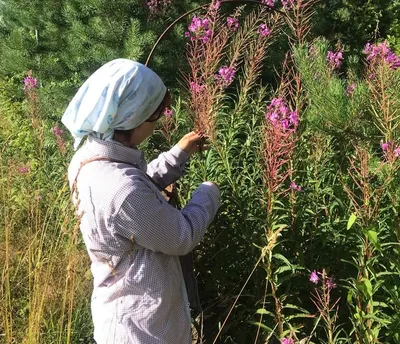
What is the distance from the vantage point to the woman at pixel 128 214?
5.75ft

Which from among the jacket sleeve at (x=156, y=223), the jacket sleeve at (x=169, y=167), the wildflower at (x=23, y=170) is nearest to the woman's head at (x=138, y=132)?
the jacket sleeve at (x=156, y=223)

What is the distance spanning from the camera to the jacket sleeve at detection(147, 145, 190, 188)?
223cm

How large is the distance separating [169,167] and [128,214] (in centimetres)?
55

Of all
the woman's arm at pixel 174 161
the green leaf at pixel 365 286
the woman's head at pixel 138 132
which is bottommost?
the green leaf at pixel 365 286

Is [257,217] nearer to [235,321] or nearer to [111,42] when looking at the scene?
[235,321]

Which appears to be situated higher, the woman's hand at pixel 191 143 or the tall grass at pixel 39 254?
the woman's hand at pixel 191 143

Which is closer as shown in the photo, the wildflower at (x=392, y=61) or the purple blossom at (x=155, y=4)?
the wildflower at (x=392, y=61)

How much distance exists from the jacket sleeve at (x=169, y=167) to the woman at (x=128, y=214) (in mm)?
281

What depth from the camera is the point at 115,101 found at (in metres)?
1.75

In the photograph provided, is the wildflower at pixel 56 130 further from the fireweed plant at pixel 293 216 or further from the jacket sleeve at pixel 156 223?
the jacket sleeve at pixel 156 223

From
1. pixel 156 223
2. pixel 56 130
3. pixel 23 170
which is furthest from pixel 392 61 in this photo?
pixel 23 170

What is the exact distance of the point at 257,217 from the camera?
2.42 metres

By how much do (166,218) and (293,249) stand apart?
3.03 ft

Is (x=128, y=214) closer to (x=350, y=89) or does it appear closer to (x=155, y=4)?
(x=350, y=89)
